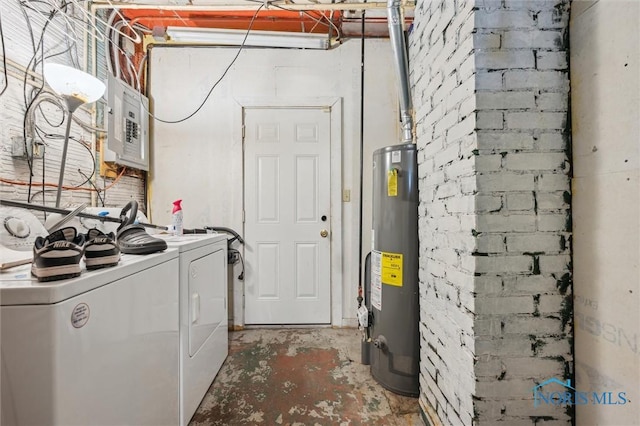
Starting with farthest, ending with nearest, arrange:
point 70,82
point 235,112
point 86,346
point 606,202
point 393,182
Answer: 1. point 235,112
2. point 393,182
3. point 70,82
4. point 606,202
5. point 86,346

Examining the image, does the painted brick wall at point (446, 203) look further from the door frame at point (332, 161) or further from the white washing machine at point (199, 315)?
the white washing machine at point (199, 315)

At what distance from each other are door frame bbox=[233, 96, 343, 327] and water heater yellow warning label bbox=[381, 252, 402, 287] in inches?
31.4

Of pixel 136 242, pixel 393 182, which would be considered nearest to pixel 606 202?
pixel 393 182

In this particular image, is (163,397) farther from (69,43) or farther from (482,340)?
(69,43)

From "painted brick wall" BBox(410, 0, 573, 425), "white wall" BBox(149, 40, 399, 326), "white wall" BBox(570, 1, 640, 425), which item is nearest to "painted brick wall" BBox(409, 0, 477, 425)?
"painted brick wall" BBox(410, 0, 573, 425)

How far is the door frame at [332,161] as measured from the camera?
2.19m

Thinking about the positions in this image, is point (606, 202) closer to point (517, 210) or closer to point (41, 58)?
point (517, 210)

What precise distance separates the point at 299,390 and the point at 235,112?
218cm

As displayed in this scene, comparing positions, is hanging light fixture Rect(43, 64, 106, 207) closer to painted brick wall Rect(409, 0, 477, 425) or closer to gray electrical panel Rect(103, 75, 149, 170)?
gray electrical panel Rect(103, 75, 149, 170)

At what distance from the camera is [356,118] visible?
7.23 feet

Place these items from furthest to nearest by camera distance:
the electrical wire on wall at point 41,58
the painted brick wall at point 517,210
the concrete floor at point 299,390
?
the electrical wire on wall at point 41,58, the concrete floor at point 299,390, the painted brick wall at point 517,210

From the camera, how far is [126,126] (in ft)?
6.21

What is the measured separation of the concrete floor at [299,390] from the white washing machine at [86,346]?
451 mm

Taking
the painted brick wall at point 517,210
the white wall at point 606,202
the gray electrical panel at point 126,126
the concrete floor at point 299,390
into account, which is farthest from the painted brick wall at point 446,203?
the gray electrical panel at point 126,126
